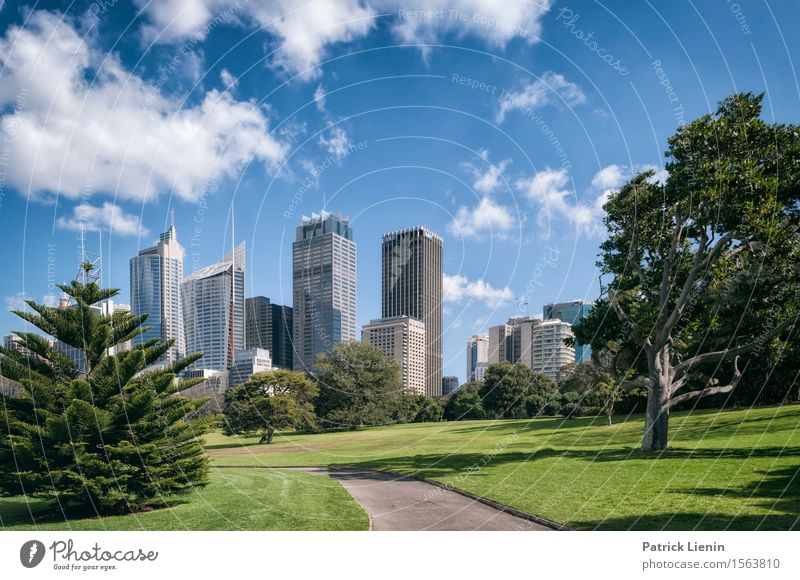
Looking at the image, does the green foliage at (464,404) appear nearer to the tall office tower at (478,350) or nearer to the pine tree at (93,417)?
the tall office tower at (478,350)

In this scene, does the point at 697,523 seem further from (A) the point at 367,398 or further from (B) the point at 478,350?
(A) the point at 367,398

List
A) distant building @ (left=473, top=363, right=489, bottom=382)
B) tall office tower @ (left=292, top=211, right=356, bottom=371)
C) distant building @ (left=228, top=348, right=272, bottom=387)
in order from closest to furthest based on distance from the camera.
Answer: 1. tall office tower @ (left=292, top=211, right=356, bottom=371)
2. distant building @ (left=228, top=348, right=272, bottom=387)
3. distant building @ (left=473, top=363, right=489, bottom=382)

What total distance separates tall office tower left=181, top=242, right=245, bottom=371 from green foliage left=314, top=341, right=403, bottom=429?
6.12 m

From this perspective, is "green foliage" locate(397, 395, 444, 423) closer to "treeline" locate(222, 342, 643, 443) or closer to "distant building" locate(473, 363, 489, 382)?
Result: "treeline" locate(222, 342, 643, 443)

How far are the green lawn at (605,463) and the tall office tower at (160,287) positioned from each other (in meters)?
6.52

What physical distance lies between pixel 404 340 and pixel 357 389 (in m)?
9.00

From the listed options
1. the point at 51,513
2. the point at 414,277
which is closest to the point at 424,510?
the point at 414,277

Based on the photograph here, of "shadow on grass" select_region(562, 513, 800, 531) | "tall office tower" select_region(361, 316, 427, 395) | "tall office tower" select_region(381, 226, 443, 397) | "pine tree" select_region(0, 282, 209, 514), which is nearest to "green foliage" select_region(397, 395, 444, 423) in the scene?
"tall office tower" select_region(361, 316, 427, 395)

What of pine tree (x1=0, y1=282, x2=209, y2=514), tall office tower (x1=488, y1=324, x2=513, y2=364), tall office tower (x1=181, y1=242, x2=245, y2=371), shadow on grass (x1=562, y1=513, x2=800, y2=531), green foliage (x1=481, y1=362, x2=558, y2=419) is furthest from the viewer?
green foliage (x1=481, y1=362, x2=558, y2=419)

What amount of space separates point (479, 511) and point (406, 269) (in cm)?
496

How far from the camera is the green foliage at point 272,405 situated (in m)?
18.4
